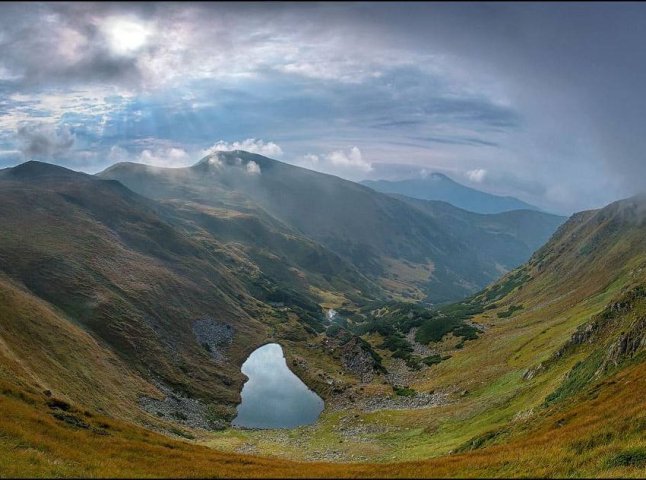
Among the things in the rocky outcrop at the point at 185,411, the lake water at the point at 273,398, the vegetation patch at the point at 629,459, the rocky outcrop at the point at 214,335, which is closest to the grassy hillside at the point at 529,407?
the vegetation patch at the point at 629,459

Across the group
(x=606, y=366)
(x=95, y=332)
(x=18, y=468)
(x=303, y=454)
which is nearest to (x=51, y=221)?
(x=95, y=332)

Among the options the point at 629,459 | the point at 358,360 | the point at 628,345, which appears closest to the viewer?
the point at 629,459

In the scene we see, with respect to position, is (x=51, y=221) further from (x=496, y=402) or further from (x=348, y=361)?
(x=496, y=402)

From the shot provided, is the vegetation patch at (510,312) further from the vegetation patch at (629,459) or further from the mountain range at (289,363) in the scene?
the vegetation patch at (629,459)

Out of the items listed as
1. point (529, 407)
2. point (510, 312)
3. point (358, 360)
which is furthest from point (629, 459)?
point (510, 312)

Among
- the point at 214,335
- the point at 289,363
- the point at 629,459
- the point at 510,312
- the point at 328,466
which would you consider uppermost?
the point at 629,459

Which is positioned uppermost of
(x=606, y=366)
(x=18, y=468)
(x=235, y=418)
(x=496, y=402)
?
(x=606, y=366)

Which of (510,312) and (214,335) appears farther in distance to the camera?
(510,312)

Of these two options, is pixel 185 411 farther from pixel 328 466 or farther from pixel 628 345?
pixel 628 345
